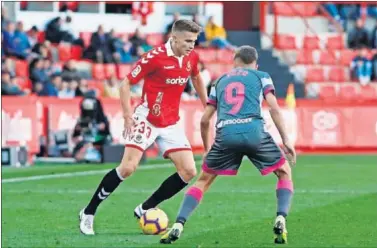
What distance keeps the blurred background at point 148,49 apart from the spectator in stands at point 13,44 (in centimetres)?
2

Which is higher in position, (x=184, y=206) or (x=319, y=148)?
(x=184, y=206)

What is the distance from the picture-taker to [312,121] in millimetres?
28172

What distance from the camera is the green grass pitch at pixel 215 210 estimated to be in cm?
1097

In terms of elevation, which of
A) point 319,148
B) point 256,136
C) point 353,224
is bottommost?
point 319,148

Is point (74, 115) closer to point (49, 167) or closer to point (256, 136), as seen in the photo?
point (49, 167)

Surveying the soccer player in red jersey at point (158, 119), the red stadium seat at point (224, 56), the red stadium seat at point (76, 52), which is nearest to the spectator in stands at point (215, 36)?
the red stadium seat at point (224, 56)

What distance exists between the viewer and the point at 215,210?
13.9 m

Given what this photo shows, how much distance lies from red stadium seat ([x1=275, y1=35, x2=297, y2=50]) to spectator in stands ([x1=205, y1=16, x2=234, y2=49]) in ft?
5.98

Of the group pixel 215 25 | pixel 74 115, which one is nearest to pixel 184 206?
pixel 74 115

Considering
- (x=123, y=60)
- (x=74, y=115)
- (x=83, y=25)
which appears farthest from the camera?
(x=83, y=25)

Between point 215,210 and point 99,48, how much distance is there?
17.2 meters

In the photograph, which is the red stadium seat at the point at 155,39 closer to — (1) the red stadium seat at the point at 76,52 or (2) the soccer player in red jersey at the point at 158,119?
(1) the red stadium seat at the point at 76,52

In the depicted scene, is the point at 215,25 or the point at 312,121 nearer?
A: the point at 312,121

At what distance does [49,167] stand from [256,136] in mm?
12424
